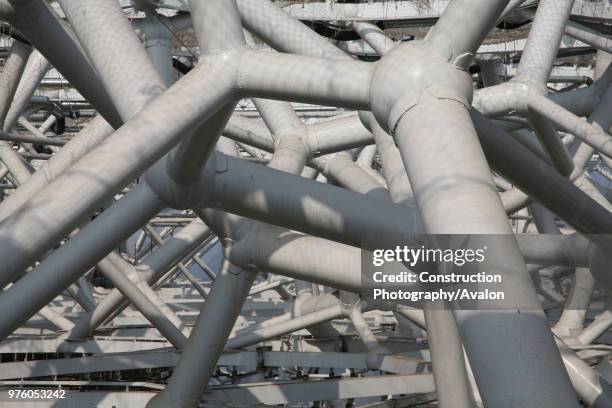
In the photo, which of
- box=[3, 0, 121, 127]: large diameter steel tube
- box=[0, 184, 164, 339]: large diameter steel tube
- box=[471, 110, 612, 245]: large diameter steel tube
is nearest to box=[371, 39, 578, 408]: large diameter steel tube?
box=[471, 110, 612, 245]: large diameter steel tube

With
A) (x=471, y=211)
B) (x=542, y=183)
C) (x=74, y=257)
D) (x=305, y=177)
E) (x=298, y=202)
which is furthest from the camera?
(x=305, y=177)

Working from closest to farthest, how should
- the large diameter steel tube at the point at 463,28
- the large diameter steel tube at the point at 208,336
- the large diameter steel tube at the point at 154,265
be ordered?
the large diameter steel tube at the point at 463,28 < the large diameter steel tube at the point at 208,336 < the large diameter steel tube at the point at 154,265

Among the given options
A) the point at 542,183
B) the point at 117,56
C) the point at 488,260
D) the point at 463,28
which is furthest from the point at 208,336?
the point at 488,260

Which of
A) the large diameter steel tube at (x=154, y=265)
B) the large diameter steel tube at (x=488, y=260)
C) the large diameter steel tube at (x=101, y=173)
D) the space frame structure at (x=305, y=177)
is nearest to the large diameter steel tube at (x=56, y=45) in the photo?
the space frame structure at (x=305, y=177)

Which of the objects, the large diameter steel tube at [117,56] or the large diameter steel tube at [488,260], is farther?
the large diameter steel tube at [117,56]

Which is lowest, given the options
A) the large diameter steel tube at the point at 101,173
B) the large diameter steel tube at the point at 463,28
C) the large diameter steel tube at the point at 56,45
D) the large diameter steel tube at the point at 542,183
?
the large diameter steel tube at the point at 101,173

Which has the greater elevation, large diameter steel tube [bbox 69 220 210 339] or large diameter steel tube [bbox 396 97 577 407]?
large diameter steel tube [bbox 69 220 210 339]

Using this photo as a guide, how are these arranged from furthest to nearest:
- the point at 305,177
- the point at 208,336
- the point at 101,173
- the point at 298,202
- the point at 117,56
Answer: the point at 208,336, the point at 305,177, the point at 298,202, the point at 117,56, the point at 101,173

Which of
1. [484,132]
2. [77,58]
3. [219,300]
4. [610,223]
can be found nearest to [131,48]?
[77,58]

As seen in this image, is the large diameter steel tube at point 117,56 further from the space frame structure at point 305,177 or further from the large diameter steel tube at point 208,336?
the large diameter steel tube at point 208,336

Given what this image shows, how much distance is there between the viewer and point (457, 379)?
380 inches

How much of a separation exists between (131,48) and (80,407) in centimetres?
860

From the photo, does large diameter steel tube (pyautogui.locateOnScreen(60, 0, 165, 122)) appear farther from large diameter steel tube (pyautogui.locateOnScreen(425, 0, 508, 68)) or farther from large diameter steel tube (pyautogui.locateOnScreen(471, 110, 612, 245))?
large diameter steel tube (pyautogui.locateOnScreen(471, 110, 612, 245))

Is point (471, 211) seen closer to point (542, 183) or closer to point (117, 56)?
point (117, 56)
